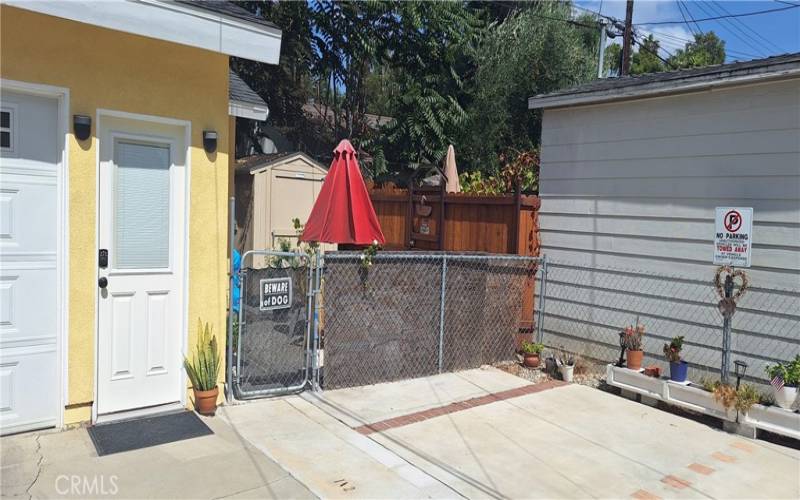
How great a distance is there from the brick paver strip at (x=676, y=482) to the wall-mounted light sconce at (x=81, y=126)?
5.05 meters

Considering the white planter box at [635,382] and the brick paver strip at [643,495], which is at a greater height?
the white planter box at [635,382]

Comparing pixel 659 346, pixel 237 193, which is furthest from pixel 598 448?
pixel 237 193

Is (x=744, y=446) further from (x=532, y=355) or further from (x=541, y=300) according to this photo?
(x=541, y=300)

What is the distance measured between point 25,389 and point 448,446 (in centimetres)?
327

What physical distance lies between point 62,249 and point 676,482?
491cm

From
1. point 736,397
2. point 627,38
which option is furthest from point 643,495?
point 627,38

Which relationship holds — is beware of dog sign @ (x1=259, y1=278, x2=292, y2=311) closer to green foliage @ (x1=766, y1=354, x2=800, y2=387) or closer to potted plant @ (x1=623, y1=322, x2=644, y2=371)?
potted plant @ (x1=623, y1=322, x2=644, y2=371)

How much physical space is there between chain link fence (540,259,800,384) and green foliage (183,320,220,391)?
183 inches

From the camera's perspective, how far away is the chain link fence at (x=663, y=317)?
19.4 ft

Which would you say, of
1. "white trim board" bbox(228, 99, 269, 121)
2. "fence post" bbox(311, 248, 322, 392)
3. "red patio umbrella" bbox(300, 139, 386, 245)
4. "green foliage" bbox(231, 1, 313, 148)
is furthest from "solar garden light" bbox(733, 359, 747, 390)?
"green foliage" bbox(231, 1, 313, 148)

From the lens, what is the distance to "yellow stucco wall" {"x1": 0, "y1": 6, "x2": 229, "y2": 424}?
4.23 m

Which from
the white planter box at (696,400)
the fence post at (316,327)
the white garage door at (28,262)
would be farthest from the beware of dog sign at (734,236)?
the white garage door at (28,262)

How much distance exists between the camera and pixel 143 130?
187 inches

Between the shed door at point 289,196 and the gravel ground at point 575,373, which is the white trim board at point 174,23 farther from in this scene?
the shed door at point 289,196
